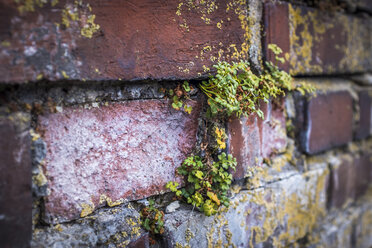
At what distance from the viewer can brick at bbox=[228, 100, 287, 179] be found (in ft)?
3.84

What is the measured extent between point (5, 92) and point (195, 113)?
1.92ft

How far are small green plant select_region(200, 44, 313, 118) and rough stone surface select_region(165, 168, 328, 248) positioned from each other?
361mm

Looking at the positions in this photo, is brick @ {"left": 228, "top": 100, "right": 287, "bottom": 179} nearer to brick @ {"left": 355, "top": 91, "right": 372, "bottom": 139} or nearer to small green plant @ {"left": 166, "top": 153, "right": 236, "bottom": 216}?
small green plant @ {"left": 166, "top": 153, "right": 236, "bottom": 216}

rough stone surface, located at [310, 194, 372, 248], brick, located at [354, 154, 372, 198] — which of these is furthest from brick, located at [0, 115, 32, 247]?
brick, located at [354, 154, 372, 198]

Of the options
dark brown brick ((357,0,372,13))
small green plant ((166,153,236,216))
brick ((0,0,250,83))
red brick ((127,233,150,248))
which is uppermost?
dark brown brick ((357,0,372,13))

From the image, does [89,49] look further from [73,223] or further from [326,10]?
[326,10]

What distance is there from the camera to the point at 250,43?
3.99 ft

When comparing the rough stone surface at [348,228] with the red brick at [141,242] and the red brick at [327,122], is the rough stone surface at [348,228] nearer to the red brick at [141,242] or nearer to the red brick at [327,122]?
the red brick at [327,122]

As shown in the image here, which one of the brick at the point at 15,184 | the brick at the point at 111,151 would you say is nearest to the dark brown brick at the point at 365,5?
the brick at the point at 111,151

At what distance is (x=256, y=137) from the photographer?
1274 millimetres

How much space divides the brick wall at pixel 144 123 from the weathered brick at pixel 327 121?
10 mm

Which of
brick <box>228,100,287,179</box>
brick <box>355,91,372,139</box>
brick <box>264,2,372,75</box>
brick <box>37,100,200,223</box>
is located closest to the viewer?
brick <box>37,100,200,223</box>

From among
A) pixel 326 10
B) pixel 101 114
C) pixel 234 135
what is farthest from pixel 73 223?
pixel 326 10

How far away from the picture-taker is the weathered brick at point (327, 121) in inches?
59.4
